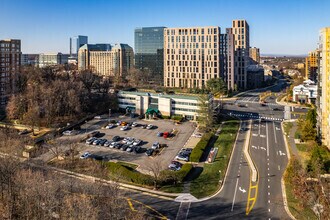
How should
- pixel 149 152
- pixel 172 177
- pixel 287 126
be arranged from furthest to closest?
pixel 287 126
pixel 149 152
pixel 172 177

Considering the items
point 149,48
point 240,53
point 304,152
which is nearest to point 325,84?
point 304,152

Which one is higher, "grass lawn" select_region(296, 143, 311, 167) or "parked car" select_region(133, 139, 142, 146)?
"parked car" select_region(133, 139, 142, 146)

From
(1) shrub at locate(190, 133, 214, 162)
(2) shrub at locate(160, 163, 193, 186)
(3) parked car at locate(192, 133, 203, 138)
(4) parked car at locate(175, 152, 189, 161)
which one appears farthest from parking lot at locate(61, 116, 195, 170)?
(2) shrub at locate(160, 163, 193, 186)

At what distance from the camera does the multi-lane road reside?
24.4 metres

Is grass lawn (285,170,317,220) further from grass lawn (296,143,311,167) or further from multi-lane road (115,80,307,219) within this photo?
grass lawn (296,143,311,167)

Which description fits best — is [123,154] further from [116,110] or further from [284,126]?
[284,126]

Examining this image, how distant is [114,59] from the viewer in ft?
447

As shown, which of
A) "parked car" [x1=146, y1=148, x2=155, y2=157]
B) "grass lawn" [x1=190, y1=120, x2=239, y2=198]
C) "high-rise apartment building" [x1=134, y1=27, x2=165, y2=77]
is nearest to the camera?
"grass lawn" [x1=190, y1=120, x2=239, y2=198]

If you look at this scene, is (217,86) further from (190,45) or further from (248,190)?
(248,190)

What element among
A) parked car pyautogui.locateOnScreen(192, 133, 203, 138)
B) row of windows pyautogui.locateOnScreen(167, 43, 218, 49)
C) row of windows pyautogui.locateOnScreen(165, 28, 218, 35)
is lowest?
parked car pyautogui.locateOnScreen(192, 133, 203, 138)

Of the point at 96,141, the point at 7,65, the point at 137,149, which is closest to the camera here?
the point at 137,149

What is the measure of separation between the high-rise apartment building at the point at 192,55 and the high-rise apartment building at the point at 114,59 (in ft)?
126

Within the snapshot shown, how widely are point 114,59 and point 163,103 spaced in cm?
8453

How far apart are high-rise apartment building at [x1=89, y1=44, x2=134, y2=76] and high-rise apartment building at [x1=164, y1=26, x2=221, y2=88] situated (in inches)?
1510
